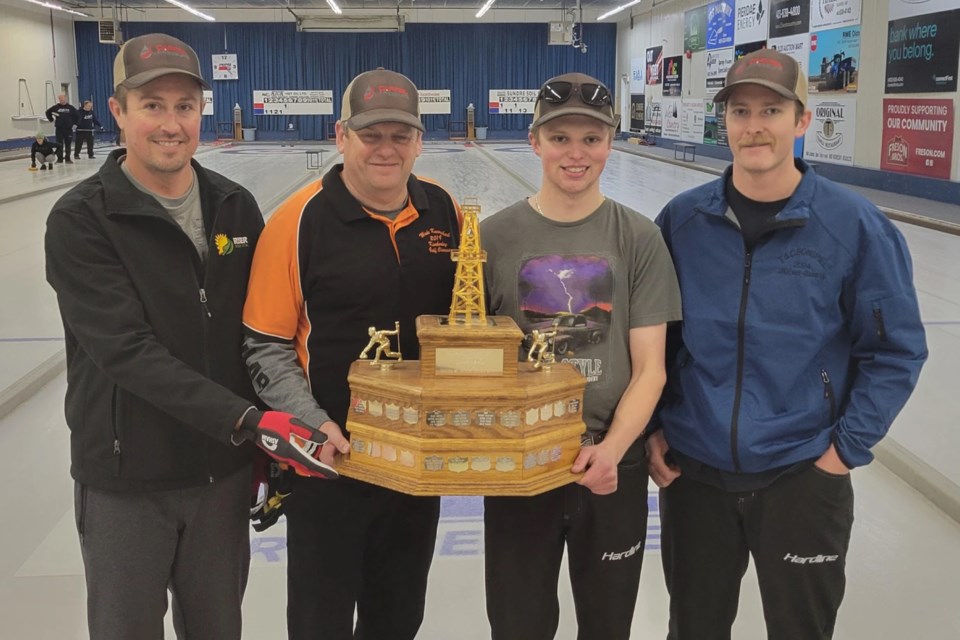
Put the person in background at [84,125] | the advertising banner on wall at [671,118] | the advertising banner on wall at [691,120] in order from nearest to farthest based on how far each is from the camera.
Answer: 1. the person in background at [84,125]
2. the advertising banner on wall at [691,120]
3. the advertising banner on wall at [671,118]

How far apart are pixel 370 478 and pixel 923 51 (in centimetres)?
1581

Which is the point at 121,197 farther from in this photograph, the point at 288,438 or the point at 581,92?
the point at 581,92

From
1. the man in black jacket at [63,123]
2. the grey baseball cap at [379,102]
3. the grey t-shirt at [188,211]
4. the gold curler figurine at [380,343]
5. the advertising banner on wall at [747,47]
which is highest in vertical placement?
the advertising banner on wall at [747,47]

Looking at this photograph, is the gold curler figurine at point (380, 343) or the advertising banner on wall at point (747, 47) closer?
the gold curler figurine at point (380, 343)

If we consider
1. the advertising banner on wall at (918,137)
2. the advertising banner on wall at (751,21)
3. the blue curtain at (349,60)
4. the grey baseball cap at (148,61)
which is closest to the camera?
the grey baseball cap at (148,61)

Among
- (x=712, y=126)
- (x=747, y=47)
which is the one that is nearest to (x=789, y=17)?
(x=747, y=47)

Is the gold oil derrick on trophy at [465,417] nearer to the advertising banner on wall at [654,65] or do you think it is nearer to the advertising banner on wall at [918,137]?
the advertising banner on wall at [918,137]

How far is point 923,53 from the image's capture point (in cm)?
1495

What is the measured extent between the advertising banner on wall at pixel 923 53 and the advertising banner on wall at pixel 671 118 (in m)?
12.2

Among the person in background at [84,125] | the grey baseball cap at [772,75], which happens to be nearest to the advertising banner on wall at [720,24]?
the person in background at [84,125]

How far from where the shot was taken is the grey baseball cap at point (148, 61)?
211 cm

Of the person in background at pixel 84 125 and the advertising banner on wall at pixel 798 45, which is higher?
the advertising banner on wall at pixel 798 45

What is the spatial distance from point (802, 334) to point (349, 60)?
35578mm

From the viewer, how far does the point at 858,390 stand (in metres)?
2.27
